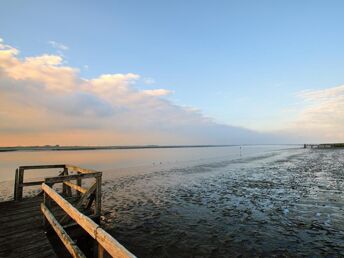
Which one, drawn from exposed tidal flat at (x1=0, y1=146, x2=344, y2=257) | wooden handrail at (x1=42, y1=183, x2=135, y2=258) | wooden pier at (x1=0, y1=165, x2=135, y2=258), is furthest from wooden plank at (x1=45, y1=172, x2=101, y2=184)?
wooden handrail at (x1=42, y1=183, x2=135, y2=258)

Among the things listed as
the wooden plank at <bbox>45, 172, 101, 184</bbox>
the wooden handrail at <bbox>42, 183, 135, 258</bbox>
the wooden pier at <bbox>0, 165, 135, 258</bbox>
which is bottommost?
the wooden pier at <bbox>0, 165, 135, 258</bbox>

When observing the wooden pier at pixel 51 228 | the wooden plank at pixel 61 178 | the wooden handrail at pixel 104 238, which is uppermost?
the wooden plank at pixel 61 178

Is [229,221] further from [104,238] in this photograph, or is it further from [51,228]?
[104,238]

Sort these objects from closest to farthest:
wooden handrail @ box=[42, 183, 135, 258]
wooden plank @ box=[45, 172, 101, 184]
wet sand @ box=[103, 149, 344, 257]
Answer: wooden handrail @ box=[42, 183, 135, 258], wet sand @ box=[103, 149, 344, 257], wooden plank @ box=[45, 172, 101, 184]

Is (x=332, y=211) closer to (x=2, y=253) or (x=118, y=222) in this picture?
(x=118, y=222)

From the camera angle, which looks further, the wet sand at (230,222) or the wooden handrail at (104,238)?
the wet sand at (230,222)

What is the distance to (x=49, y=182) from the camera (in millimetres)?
8211

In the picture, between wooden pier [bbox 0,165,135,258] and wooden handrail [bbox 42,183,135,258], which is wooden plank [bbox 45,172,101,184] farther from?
wooden handrail [bbox 42,183,135,258]

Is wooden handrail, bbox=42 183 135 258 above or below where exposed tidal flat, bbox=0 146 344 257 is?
above

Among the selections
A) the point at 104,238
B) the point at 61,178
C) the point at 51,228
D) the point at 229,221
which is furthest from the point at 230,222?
the point at 104,238

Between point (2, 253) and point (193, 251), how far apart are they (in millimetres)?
5861

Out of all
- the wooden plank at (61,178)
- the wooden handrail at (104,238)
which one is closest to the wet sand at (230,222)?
the wooden plank at (61,178)

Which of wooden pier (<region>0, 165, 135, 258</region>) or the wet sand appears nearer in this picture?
wooden pier (<region>0, 165, 135, 258</region>)

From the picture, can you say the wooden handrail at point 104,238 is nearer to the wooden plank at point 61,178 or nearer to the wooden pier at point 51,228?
the wooden pier at point 51,228
